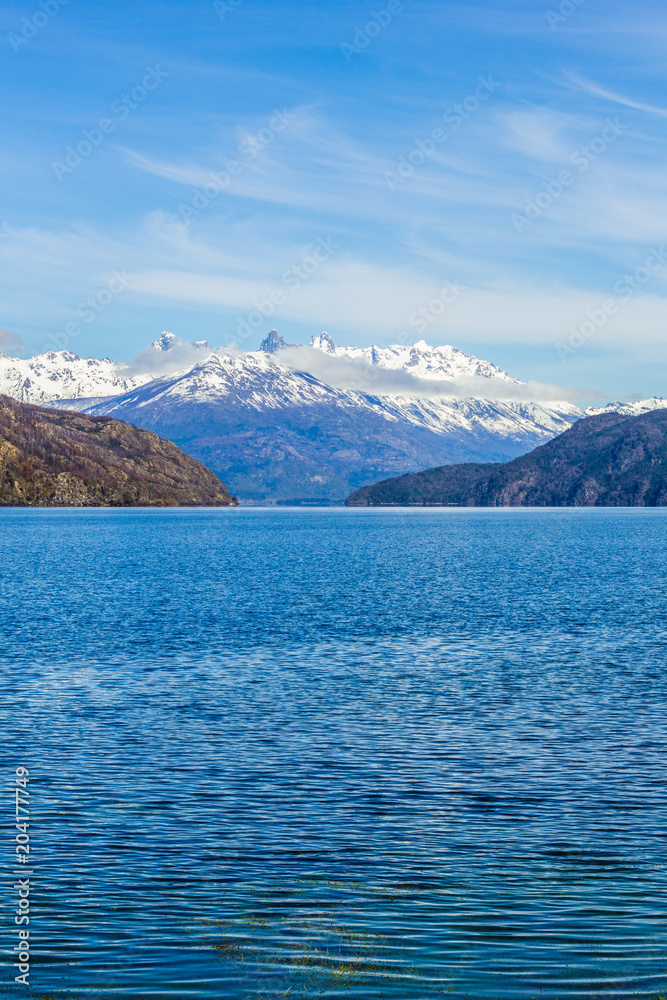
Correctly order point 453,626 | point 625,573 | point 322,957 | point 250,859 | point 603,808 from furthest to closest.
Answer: point 625,573, point 453,626, point 603,808, point 250,859, point 322,957

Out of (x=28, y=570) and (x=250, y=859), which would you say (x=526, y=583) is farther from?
(x=250, y=859)

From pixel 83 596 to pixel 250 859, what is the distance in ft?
282

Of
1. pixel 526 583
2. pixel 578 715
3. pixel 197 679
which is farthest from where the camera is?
pixel 526 583

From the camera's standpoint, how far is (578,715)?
1740 inches

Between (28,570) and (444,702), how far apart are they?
364ft

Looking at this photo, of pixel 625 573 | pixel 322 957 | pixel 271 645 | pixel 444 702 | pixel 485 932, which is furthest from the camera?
pixel 625 573

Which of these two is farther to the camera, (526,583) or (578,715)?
(526,583)

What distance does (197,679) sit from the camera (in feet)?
180

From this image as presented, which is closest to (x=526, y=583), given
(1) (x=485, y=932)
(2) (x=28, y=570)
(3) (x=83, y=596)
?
(3) (x=83, y=596)

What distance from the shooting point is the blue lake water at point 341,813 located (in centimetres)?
1988

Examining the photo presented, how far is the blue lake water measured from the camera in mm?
19875

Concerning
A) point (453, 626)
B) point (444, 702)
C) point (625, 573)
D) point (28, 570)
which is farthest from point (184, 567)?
point (444, 702)

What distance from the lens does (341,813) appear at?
3006cm

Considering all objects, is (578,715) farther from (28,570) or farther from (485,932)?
(28,570)
